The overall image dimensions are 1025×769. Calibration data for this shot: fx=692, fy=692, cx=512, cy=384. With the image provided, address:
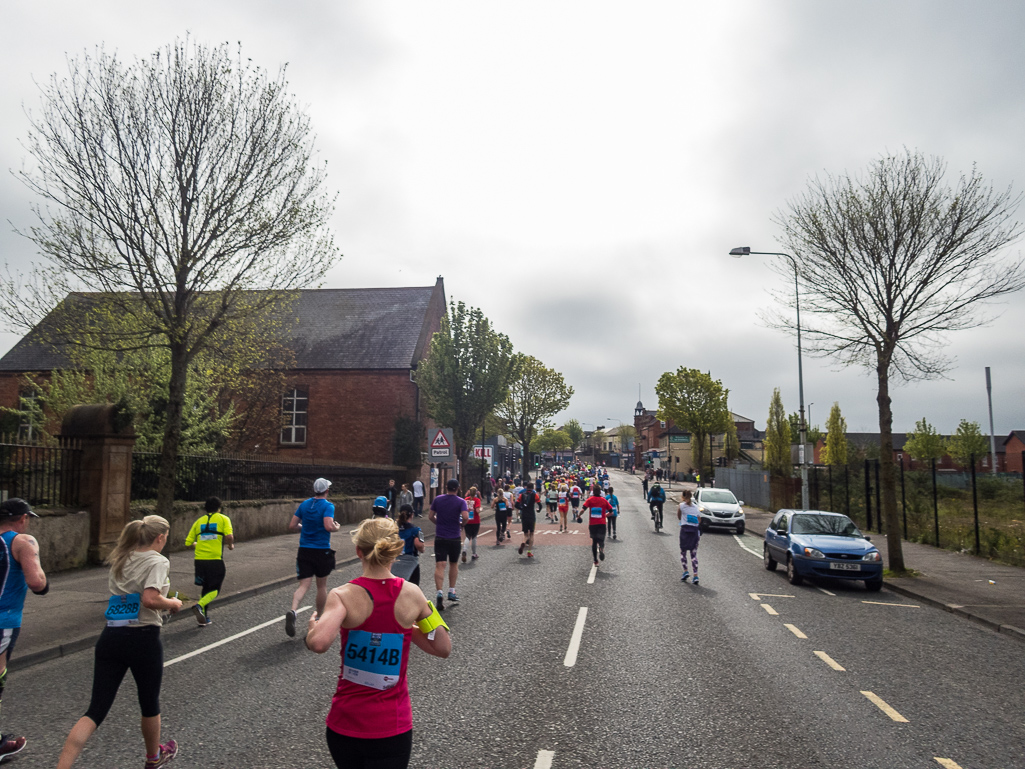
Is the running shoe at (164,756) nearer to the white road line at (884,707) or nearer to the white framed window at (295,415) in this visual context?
the white road line at (884,707)

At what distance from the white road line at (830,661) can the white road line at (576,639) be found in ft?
8.99

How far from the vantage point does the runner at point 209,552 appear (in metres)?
9.23

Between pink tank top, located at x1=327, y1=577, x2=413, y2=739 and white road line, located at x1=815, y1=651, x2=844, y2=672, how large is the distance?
6014mm

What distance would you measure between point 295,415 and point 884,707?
1479 inches

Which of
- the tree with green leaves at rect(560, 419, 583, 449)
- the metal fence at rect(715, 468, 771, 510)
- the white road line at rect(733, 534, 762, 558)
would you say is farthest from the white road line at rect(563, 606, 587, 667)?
the tree with green leaves at rect(560, 419, 583, 449)

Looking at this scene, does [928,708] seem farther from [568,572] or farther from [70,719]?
[568,572]

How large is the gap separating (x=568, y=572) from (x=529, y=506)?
306cm

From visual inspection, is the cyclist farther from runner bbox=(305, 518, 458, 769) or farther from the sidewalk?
runner bbox=(305, 518, 458, 769)

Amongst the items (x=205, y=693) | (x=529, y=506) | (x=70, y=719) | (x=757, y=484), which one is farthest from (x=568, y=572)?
(x=757, y=484)

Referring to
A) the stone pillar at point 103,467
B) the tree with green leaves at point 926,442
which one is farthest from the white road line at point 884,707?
the tree with green leaves at point 926,442

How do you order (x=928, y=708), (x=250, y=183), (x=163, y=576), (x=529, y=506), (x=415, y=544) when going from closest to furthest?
1. (x=163, y=576)
2. (x=928, y=708)
3. (x=415, y=544)
4. (x=250, y=183)
5. (x=529, y=506)

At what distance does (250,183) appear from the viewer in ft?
40.9

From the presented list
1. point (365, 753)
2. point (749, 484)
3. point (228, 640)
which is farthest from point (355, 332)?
point (365, 753)

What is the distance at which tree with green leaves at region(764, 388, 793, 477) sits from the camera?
165 feet
